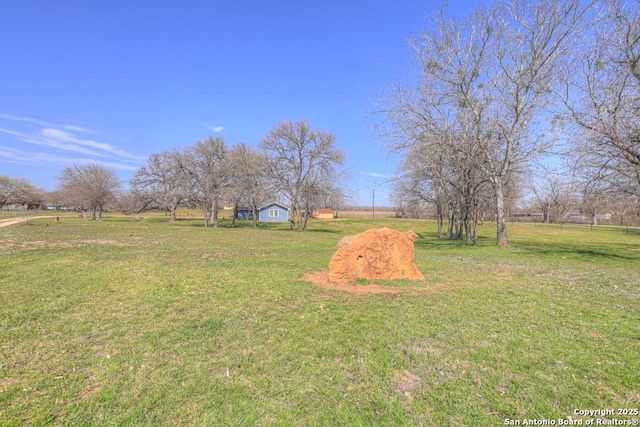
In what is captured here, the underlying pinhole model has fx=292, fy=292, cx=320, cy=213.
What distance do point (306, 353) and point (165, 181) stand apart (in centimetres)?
4494

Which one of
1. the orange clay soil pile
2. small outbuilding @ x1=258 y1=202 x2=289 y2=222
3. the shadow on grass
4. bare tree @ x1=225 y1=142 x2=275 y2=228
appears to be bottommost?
the shadow on grass

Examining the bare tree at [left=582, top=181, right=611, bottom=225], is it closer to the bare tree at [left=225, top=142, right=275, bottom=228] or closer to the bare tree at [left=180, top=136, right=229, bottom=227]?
the bare tree at [left=225, top=142, right=275, bottom=228]

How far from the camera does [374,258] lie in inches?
327

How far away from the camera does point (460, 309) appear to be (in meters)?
5.80

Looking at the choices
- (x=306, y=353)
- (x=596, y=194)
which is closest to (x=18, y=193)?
(x=306, y=353)

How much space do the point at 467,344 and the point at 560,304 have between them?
3.59 m

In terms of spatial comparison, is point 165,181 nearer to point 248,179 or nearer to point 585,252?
point 248,179

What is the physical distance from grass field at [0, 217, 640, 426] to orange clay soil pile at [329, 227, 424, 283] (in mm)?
742

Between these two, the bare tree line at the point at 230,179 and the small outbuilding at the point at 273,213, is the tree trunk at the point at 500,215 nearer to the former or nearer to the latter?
the bare tree line at the point at 230,179

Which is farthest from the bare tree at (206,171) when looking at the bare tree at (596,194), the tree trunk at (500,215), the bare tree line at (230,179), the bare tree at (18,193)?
the bare tree at (18,193)

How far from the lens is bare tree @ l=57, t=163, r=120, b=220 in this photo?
43.3 metres

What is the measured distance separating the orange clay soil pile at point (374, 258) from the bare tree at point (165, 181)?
35185mm

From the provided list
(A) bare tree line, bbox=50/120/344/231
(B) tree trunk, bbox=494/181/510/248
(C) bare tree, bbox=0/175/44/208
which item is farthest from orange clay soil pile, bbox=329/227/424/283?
(C) bare tree, bbox=0/175/44/208

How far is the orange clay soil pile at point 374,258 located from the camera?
814 cm
